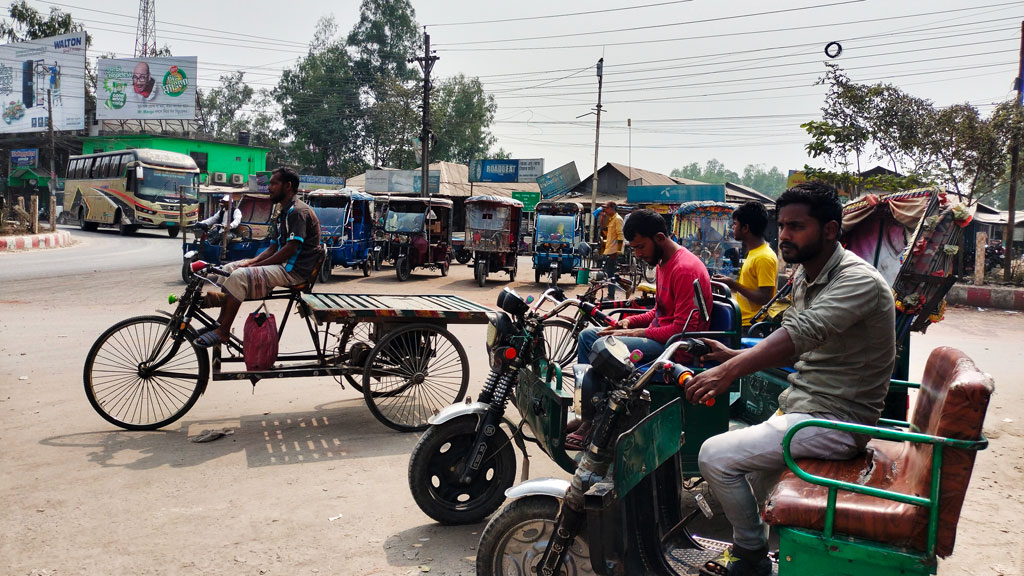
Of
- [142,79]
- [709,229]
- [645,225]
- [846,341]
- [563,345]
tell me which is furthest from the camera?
[142,79]

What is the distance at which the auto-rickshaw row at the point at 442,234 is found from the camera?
16.5 m

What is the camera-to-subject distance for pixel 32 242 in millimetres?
22156

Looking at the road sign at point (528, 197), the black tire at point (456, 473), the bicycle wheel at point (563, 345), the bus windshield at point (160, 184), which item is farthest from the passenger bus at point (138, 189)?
the black tire at point (456, 473)

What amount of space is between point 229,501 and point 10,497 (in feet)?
3.89

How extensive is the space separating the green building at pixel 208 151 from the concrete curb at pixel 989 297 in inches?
1574

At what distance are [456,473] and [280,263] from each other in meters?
2.57

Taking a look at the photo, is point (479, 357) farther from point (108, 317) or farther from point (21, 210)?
point (21, 210)

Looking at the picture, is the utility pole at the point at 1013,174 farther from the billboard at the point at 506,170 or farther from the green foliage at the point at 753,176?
the green foliage at the point at 753,176

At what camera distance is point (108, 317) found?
10.0 metres

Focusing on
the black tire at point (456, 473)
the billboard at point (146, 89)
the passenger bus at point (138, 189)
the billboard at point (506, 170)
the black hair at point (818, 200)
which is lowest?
the black tire at point (456, 473)

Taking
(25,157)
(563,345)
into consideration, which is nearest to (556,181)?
(563,345)

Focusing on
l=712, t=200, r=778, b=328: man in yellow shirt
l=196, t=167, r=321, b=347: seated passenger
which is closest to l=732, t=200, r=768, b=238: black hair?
l=712, t=200, r=778, b=328: man in yellow shirt

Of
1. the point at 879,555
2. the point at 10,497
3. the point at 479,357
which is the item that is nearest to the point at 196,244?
the point at 479,357

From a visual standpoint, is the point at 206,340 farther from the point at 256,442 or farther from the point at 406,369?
the point at 406,369
